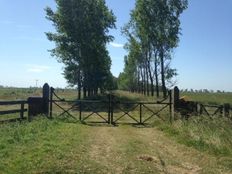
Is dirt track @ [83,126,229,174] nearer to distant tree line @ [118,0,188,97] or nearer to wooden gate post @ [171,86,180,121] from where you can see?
wooden gate post @ [171,86,180,121]

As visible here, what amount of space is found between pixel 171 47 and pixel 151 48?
470cm

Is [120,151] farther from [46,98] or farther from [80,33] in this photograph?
[80,33]

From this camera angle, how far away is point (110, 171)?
1055 cm

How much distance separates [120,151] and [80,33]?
3913 cm

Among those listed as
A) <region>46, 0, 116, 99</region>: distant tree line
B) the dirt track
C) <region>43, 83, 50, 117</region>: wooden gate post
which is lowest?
the dirt track

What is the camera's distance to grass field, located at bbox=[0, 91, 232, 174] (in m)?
10.8

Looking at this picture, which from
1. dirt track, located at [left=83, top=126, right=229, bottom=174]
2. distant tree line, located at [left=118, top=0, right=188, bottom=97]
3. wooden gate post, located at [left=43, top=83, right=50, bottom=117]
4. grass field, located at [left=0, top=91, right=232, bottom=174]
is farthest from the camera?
distant tree line, located at [left=118, top=0, right=188, bottom=97]

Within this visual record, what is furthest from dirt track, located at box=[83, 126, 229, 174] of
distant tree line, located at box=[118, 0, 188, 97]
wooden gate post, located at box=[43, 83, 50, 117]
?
distant tree line, located at box=[118, 0, 188, 97]

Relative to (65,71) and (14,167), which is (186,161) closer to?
(14,167)

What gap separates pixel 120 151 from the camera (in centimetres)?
1355

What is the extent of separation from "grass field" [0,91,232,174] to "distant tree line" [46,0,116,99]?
33.8 metres

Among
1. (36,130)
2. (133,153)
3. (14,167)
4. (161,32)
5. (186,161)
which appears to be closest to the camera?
(14,167)

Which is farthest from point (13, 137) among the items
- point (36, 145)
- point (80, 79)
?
point (80, 79)

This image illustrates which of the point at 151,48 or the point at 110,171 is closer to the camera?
the point at 110,171
